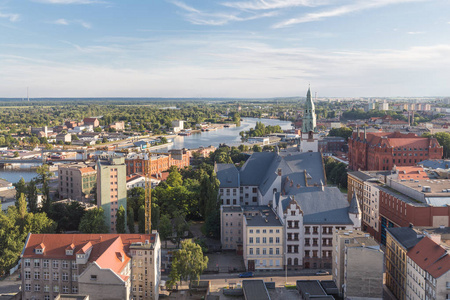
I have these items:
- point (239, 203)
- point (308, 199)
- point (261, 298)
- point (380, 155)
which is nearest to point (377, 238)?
point (308, 199)

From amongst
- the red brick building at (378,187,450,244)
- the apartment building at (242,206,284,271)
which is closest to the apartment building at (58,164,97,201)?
the apartment building at (242,206,284,271)

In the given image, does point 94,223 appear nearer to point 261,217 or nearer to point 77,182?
point 261,217

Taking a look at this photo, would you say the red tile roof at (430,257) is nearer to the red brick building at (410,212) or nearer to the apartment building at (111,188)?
the red brick building at (410,212)

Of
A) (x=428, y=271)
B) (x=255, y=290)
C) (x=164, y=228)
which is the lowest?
(x=255, y=290)

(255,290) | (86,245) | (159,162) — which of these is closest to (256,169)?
(255,290)

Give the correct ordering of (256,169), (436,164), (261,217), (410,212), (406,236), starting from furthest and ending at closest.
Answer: (436,164) < (256,169) < (261,217) < (410,212) < (406,236)

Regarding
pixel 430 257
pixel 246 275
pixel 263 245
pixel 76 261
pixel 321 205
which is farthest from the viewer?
pixel 321 205
